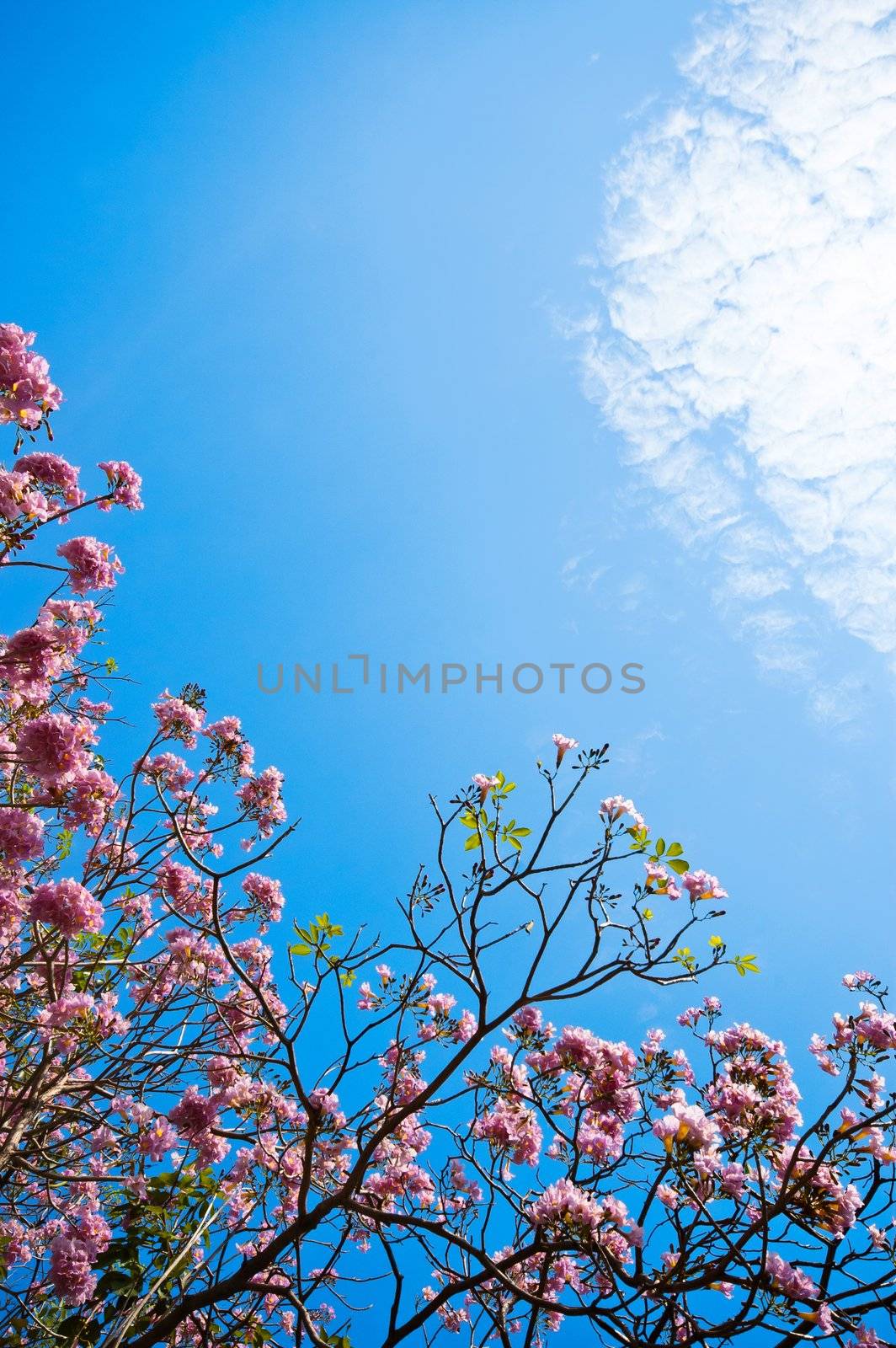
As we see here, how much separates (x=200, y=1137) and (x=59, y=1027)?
4.05ft

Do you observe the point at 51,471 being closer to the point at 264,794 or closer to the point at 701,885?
the point at 264,794

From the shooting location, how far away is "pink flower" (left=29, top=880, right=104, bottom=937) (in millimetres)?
3633

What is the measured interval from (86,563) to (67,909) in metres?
2.16

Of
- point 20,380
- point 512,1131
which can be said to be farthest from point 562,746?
point 20,380

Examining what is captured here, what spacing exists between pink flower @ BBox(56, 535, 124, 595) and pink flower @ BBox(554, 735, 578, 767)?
10.2ft

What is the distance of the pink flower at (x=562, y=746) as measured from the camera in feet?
13.4

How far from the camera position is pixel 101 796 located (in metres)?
4.25

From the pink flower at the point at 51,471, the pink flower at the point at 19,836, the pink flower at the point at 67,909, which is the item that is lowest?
the pink flower at the point at 67,909

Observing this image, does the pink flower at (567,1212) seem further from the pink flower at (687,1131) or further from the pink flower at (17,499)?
the pink flower at (17,499)

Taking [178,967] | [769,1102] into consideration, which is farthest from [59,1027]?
[769,1102]

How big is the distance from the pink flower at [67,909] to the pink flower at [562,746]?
8.77ft

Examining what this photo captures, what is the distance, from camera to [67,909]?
363 centimetres

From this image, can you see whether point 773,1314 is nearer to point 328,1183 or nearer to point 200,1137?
point 200,1137

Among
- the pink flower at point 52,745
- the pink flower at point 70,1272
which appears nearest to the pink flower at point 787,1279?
the pink flower at point 70,1272
